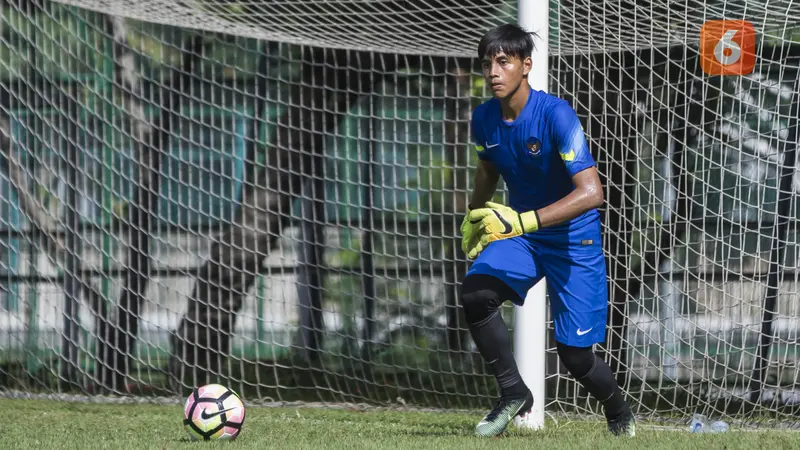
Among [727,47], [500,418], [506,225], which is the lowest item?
[500,418]

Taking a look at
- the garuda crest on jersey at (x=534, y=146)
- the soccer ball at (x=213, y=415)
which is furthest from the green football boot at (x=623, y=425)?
the soccer ball at (x=213, y=415)

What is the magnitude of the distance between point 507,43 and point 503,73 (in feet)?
0.37

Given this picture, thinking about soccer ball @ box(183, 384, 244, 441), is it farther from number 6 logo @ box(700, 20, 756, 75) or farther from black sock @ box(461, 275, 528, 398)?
number 6 logo @ box(700, 20, 756, 75)

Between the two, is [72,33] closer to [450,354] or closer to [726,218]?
[450,354]

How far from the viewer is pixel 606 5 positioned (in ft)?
17.8

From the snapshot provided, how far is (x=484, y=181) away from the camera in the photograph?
423 cm

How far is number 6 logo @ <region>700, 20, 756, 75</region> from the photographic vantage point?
17.7ft

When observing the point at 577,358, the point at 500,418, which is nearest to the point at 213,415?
the point at 500,418

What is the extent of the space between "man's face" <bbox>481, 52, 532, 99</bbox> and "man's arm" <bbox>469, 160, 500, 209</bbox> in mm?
392

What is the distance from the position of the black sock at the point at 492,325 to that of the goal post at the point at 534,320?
632 mm

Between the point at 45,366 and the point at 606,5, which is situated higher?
the point at 606,5

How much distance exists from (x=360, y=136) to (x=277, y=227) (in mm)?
862

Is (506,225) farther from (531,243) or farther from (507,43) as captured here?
(507,43)

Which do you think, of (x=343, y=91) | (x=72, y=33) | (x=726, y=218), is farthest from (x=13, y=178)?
(x=726, y=218)
